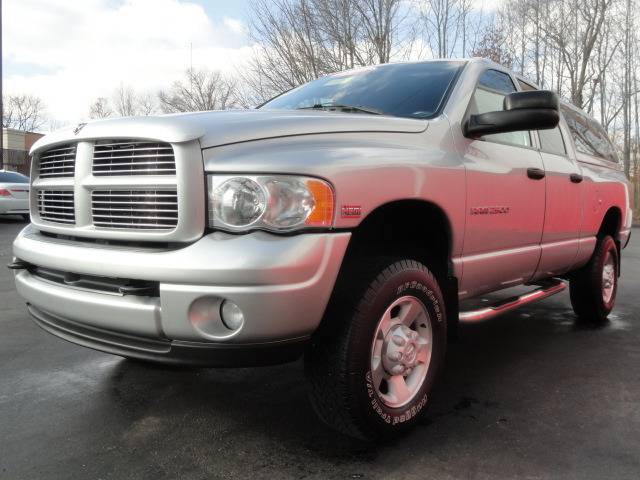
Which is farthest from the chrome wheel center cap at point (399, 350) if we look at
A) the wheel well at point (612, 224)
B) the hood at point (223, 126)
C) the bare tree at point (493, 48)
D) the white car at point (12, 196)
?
the bare tree at point (493, 48)

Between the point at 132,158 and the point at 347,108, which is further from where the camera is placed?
the point at 347,108

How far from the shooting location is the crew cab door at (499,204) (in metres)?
3.09

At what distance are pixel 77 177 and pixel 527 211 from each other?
8.49 ft

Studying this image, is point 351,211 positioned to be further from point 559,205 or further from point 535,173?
point 559,205

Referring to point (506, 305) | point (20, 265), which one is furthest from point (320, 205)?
point (506, 305)

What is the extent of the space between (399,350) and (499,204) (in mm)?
1196

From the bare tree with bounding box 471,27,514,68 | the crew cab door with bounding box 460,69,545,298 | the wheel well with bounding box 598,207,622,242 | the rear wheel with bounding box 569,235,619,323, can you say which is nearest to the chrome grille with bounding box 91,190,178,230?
the crew cab door with bounding box 460,69,545,298

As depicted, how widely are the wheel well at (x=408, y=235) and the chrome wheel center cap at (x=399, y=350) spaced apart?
1.17 ft

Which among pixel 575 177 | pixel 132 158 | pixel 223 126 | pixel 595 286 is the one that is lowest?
pixel 595 286

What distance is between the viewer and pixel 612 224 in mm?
5211

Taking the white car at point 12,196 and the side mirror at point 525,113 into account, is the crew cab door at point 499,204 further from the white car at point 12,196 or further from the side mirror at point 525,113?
the white car at point 12,196

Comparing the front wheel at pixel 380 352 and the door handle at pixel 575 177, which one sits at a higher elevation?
the door handle at pixel 575 177

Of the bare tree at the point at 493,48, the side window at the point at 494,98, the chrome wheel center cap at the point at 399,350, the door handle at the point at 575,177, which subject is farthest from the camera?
the bare tree at the point at 493,48

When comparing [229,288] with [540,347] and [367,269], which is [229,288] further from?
[540,347]
